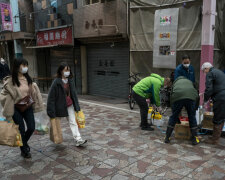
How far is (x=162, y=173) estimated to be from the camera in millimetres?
3805

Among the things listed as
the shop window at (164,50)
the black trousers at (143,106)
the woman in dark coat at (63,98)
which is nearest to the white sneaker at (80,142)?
the woman in dark coat at (63,98)

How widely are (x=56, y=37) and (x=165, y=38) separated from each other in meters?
7.46

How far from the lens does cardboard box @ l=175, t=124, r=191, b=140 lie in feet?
17.4

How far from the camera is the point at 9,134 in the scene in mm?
3820

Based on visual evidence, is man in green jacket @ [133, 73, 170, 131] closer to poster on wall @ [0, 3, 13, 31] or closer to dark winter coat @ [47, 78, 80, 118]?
dark winter coat @ [47, 78, 80, 118]

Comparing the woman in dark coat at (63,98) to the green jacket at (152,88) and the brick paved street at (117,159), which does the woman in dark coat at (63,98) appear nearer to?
the brick paved street at (117,159)

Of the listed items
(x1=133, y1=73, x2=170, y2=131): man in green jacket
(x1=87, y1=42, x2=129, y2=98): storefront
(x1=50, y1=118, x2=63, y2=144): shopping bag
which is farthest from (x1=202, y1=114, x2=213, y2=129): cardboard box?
(x1=87, y1=42, x2=129, y2=98): storefront

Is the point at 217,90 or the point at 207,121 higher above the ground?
the point at 217,90

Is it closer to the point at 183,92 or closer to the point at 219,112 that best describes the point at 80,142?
the point at 183,92

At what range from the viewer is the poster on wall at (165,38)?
8281mm

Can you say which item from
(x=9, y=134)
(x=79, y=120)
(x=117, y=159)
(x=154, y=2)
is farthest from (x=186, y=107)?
(x=154, y=2)

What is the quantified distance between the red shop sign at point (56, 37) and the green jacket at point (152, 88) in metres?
7.85

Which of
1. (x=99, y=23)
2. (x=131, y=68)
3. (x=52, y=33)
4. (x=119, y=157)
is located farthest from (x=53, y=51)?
(x=119, y=157)

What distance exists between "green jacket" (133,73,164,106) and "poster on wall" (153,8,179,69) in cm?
311
